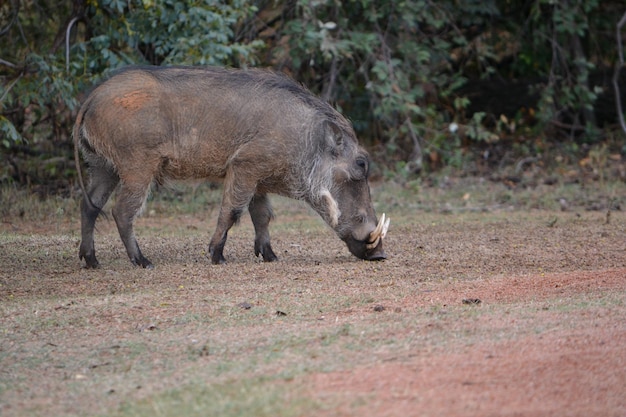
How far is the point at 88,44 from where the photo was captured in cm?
898

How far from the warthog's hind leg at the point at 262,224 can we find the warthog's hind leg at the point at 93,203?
998mm

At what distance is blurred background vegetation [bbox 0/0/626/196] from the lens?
8609mm

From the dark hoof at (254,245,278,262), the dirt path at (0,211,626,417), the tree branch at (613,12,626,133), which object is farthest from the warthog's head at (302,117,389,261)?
the tree branch at (613,12,626,133)

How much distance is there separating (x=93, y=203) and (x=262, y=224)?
1.19 metres

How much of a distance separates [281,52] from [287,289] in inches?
214

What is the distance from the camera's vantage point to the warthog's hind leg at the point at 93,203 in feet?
21.8

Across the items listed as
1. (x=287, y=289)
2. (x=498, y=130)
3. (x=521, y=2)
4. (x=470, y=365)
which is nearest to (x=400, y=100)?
(x=498, y=130)

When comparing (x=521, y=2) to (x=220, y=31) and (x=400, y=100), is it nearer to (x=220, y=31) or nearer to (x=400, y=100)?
(x=400, y=100)

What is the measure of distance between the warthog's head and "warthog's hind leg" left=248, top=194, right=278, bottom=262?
0.35 metres

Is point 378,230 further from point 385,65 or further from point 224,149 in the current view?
point 385,65

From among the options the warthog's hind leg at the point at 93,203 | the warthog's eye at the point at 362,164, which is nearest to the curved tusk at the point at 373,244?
the warthog's eye at the point at 362,164

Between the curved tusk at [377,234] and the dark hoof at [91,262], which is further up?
the curved tusk at [377,234]

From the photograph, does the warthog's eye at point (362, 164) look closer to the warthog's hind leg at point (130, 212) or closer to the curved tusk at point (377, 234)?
the curved tusk at point (377, 234)

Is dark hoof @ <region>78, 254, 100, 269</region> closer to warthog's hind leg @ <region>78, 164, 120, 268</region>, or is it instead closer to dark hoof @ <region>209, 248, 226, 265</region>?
warthog's hind leg @ <region>78, 164, 120, 268</region>
